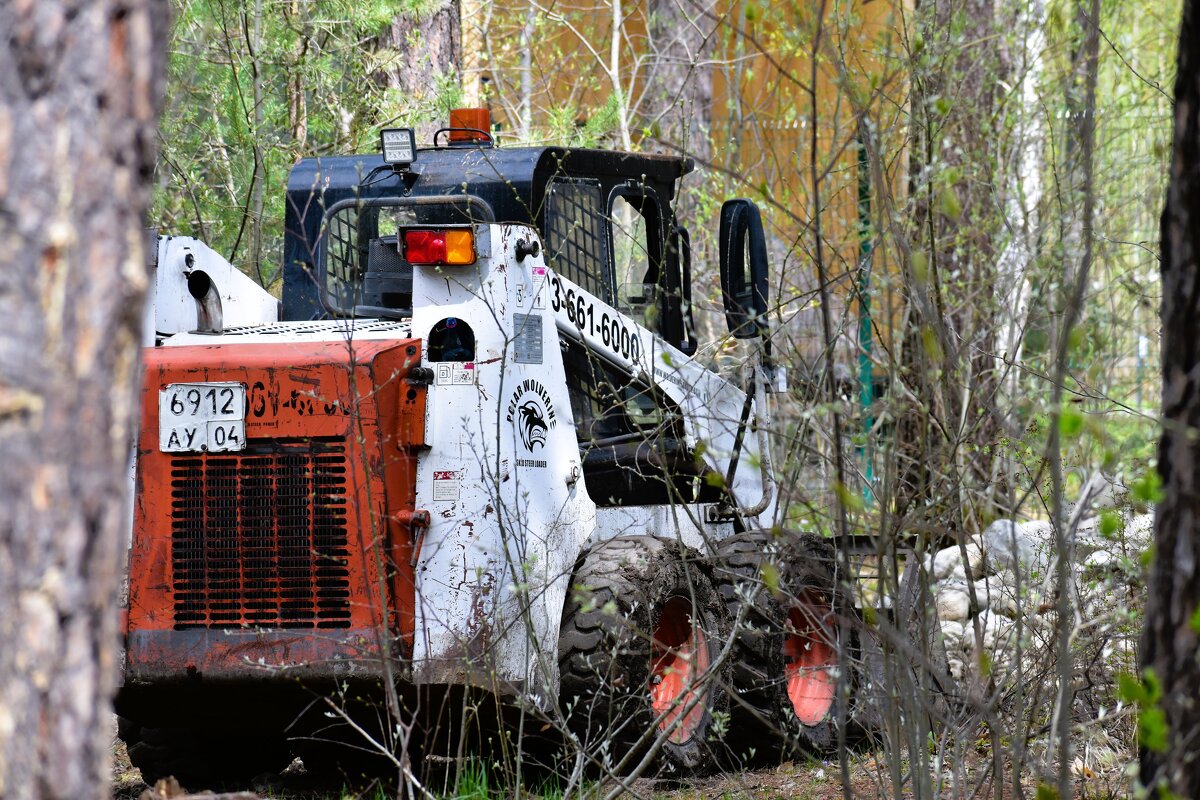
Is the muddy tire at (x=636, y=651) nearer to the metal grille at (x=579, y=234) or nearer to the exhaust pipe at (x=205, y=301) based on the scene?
the metal grille at (x=579, y=234)

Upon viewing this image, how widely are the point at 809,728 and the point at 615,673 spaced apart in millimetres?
1693

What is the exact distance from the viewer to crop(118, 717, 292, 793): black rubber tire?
651 cm

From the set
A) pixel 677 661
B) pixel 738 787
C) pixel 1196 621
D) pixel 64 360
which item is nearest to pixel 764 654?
pixel 677 661

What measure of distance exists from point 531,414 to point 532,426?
0.05m

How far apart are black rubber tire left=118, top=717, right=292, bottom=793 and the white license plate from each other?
152 cm

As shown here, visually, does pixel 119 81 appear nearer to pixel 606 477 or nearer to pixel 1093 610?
pixel 606 477

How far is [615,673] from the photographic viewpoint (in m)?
5.71

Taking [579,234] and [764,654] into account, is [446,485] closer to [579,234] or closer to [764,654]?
[579,234]

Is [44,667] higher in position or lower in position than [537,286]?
lower

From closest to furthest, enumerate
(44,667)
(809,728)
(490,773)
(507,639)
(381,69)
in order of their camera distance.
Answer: (44,667) → (507,639) → (490,773) → (809,728) → (381,69)

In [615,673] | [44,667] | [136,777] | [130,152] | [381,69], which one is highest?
[381,69]

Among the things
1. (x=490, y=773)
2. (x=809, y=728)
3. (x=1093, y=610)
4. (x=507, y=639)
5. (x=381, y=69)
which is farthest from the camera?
(x=381, y=69)

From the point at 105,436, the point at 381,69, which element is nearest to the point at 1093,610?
the point at 105,436

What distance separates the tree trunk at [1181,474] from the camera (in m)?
2.86
